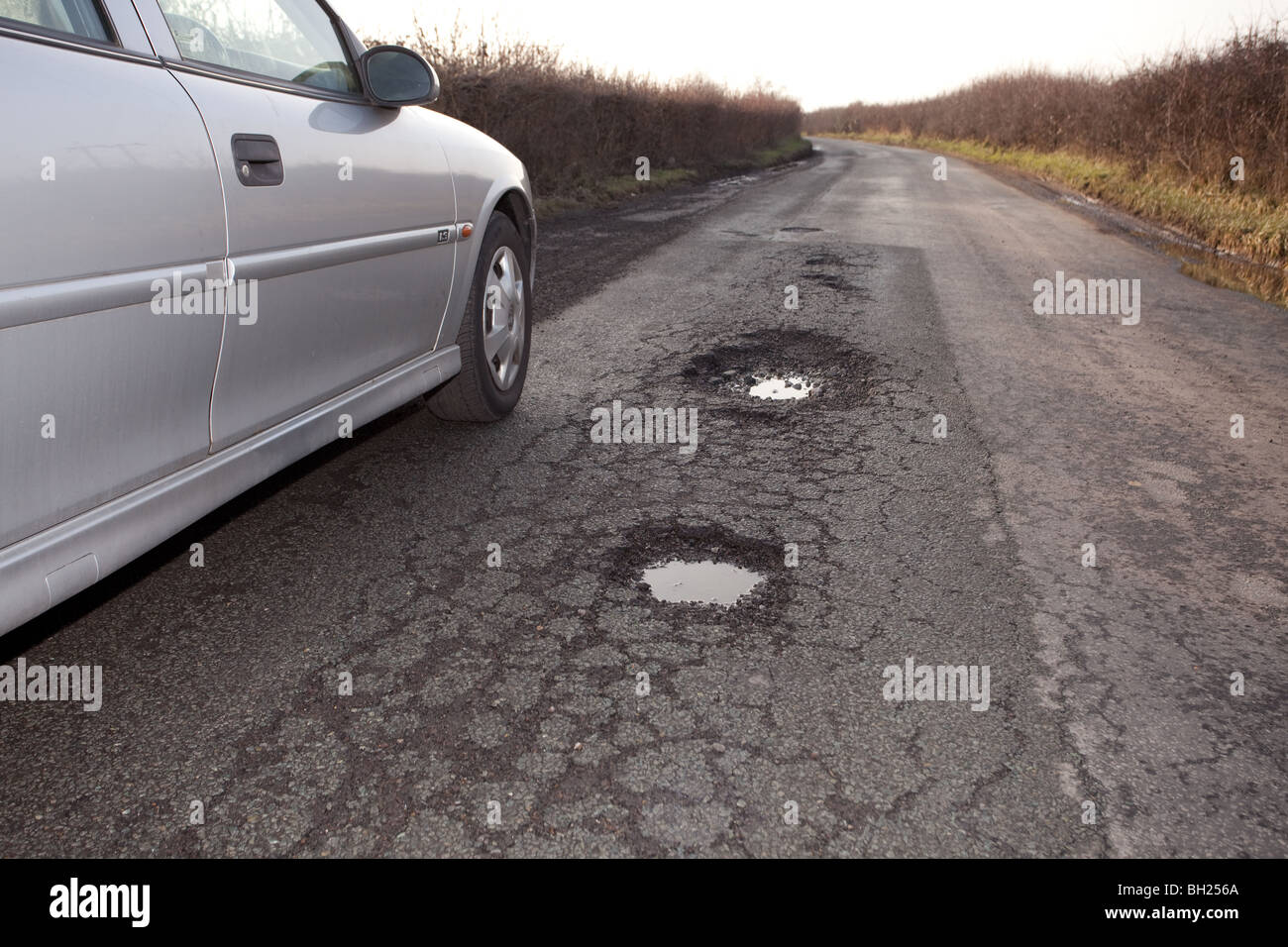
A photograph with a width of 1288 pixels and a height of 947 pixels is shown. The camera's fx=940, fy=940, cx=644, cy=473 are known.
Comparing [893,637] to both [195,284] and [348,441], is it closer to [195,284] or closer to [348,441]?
[195,284]

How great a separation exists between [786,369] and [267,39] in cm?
324

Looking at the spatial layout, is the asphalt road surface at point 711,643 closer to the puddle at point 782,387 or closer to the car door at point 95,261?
the puddle at point 782,387

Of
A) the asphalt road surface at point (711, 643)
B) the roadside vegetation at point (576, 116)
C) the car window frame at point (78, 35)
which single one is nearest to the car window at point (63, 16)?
the car window frame at point (78, 35)

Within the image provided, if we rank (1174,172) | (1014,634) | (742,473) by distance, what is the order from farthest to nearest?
(1174,172) < (742,473) < (1014,634)

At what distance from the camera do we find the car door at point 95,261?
5.48 feet

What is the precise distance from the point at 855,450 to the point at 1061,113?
28262mm

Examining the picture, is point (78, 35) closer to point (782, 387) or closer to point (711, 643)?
point (711, 643)

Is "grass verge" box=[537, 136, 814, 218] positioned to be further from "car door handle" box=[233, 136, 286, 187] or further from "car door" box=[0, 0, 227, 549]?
"car door" box=[0, 0, 227, 549]

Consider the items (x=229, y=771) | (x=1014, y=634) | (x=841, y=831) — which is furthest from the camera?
(x=1014, y=634)

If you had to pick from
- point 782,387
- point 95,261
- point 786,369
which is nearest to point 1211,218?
point 786,369

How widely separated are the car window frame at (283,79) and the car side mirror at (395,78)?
0.13 feet

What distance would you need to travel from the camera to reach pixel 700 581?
2.95 metres
